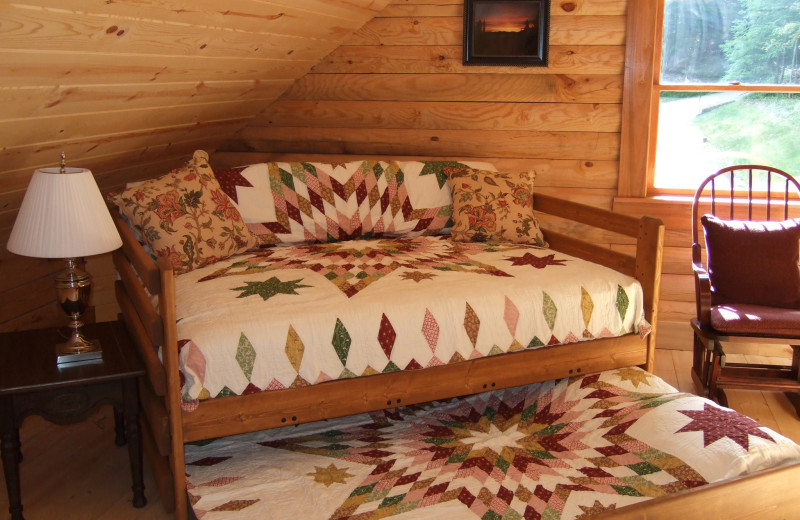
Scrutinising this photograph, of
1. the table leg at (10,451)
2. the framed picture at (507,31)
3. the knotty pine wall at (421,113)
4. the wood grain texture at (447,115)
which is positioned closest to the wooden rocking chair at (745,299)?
the knotty pine wall at (421,113)

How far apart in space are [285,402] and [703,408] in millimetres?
1189

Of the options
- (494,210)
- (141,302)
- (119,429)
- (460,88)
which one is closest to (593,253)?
(494,210)

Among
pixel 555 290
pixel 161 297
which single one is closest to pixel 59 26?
pixel 161 297

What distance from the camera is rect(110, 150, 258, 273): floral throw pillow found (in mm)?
2412

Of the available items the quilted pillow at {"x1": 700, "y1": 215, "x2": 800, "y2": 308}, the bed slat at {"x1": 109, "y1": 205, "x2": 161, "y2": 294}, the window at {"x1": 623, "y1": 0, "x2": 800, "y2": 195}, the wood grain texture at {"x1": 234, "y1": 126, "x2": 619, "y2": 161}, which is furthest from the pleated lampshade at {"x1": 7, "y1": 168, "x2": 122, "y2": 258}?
the window at {"x1": 623, "y1": 0, "x2": 800, "y2": 195}

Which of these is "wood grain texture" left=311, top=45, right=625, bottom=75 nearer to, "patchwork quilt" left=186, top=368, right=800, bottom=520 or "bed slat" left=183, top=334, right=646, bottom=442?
"bed slat" left=183, top=334, right=646, bottom=442

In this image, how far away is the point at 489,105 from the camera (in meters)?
3.39

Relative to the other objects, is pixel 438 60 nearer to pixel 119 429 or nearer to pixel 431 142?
pixel 431 142

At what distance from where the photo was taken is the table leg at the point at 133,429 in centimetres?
210

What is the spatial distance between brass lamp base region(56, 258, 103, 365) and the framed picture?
6.38 feet

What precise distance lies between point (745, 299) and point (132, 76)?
7.39ft

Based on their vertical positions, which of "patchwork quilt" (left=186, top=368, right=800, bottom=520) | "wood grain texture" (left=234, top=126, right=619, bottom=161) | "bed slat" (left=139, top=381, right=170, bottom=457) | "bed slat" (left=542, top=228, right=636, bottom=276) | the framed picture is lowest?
"patchwork quilt" (left=186, top=368, right=800, bottom=520)

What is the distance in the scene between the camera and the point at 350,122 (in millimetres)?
3510

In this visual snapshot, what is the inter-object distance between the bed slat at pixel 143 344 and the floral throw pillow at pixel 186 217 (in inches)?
8.2
